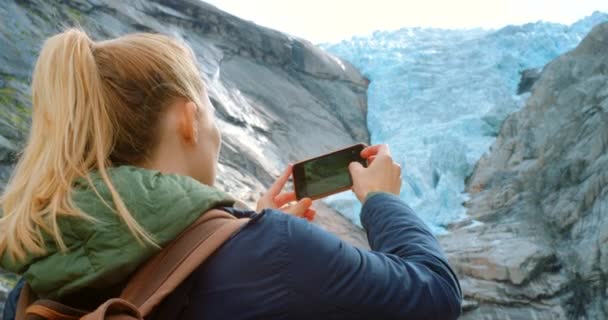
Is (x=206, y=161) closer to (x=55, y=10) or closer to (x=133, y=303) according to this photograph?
(x=133, y=303)

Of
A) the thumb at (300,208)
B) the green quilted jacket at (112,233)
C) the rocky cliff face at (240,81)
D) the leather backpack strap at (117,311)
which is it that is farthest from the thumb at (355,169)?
the rocky cliff face at (240,81)

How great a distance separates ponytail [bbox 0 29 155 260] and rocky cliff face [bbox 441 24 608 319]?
1046cm

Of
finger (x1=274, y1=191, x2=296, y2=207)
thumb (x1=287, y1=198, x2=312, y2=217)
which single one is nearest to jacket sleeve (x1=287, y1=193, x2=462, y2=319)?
thumb (x1=287, y1=198, x2=312, y2=217)

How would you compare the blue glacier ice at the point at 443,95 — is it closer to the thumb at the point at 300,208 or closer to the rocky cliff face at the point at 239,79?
the rocky cliff face at the point at 239,79

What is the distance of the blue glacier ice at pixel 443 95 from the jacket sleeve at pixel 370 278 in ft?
41.7

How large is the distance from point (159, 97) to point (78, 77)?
18cm

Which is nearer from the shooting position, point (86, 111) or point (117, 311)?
point (117, 311)

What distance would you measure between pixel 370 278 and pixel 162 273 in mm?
378

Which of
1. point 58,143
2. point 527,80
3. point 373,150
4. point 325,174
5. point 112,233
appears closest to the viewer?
point 112,233

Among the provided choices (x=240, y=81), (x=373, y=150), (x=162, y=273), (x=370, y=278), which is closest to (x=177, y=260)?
(x=162, y=273)

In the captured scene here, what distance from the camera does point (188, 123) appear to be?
1.37 m

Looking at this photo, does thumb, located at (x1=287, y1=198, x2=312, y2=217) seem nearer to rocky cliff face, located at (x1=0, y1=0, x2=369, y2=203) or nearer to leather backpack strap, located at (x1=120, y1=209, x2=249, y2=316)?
leather backpack strap, located at (x1=120, y1=209, x2=249, y2=316)

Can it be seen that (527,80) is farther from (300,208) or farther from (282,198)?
(300,208)

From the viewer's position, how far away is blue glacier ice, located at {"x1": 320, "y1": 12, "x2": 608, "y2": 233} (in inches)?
600
